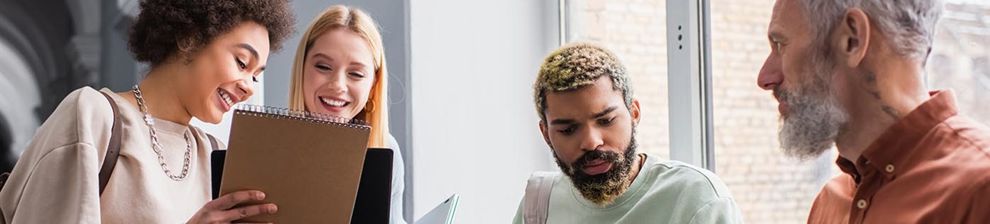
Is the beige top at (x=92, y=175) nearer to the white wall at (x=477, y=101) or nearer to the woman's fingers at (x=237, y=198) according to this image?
the woman's fingers at (x=237, y=198)

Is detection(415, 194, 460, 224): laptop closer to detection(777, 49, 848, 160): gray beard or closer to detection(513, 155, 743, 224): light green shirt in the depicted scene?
detection(513, 155, 743, 224): light green shirt

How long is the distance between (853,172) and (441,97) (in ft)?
10.1

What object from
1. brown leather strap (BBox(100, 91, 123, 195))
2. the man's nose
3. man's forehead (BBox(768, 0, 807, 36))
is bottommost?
brown leather strap (BBox(100, 91, 123, 195))

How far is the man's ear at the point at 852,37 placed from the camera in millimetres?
1668

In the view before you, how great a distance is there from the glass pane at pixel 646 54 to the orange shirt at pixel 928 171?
2471 millimetres

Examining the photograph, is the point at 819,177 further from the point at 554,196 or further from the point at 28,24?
the point at 28,24

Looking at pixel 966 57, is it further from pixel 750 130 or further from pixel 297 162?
pixel 297 162

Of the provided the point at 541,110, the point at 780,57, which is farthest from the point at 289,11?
the point at 780,57

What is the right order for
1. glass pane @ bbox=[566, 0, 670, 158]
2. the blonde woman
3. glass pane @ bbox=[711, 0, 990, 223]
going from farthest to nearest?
glass pane @ bbox=[566, 0, 670, 158], glass pane @ bbox=[711, 0, 990, 223], the blonde woman

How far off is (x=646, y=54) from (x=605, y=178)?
5.79ft

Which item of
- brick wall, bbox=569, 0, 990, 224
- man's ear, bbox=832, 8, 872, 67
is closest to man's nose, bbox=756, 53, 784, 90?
man's ear, bbox=832, 8, 872, 67

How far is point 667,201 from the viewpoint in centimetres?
266

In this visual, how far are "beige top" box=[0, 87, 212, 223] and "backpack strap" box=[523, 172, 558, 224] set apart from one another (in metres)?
0.90

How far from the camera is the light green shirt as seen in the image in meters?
2.60
